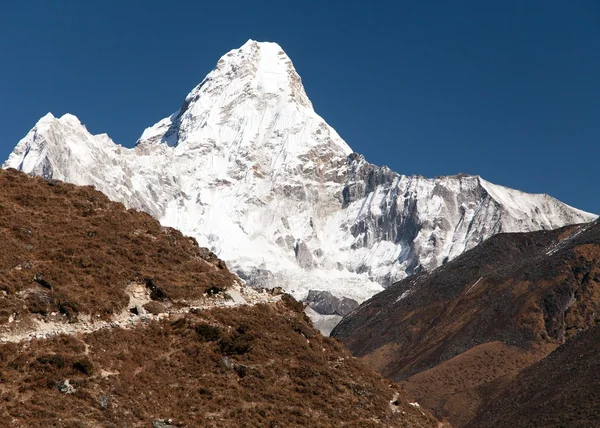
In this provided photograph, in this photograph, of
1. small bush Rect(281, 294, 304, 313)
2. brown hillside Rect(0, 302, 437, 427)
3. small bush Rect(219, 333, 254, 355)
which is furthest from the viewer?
small bush Rect(281, 294, 304, 313)

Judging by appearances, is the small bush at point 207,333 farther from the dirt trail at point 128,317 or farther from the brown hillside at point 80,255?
the brown hillside at point 80,255

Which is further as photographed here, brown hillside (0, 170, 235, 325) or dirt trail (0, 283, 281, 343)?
brown hillside (0, 170, 235, 325)

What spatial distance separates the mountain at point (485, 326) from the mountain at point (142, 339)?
81.0m

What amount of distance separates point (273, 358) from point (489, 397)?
306ft

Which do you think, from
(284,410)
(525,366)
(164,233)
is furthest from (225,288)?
(525,366)

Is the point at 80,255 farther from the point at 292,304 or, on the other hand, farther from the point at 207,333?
the point at 292,304

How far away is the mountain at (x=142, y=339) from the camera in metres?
32.4

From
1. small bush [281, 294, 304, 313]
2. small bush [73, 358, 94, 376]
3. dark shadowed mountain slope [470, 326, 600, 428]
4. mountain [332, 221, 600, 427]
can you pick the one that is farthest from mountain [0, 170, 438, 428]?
mountain [332, 221, 600, 427]

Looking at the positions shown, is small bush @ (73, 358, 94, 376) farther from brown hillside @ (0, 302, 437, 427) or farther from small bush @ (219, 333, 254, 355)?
small bush @ (219, 333, 254, 355)

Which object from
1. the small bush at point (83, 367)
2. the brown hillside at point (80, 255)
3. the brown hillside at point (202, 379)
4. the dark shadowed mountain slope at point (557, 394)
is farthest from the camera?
the dark shadowed mountain slope at point (557, 394)

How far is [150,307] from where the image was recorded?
3931cm

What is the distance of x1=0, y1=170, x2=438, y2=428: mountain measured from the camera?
3241cm

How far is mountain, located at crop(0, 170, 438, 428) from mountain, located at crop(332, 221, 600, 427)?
266 feet

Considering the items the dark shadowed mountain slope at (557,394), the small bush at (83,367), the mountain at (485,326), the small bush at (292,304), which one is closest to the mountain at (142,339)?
the small bush at (83,367)
